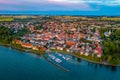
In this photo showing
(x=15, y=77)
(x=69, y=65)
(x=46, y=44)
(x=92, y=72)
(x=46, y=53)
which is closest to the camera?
(x=15, y=77)

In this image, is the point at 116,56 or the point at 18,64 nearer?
the point at 18,64

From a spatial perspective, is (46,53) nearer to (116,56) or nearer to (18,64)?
(18,64)

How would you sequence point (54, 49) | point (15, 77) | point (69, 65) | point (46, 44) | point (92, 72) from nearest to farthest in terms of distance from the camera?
point (15, 77) → point (92, 72) → point (69, 65) → point (54, 49) → point (46, 44)

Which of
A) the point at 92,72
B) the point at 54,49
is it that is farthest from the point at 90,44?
the point at 92,72

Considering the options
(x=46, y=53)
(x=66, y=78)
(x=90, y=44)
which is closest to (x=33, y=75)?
(x=66, y=78)

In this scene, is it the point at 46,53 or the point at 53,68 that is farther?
the point at 46,53

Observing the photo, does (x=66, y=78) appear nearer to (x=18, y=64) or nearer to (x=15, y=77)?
(x=15, y=77)
